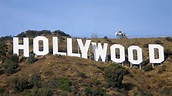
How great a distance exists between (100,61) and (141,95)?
45.5 ft

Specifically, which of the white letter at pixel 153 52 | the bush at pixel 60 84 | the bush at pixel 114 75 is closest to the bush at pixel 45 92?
the bush at pixel 60 84

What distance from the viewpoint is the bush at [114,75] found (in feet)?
201

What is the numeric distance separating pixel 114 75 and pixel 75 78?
5197 millimetres

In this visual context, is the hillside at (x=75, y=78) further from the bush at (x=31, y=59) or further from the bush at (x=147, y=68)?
the bush at (x=31, y=59)

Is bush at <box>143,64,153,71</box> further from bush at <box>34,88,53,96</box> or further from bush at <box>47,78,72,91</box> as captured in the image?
bush at <box>34,88,53,96</box>

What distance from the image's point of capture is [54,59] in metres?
67.9

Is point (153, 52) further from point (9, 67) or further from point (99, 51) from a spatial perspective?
point (9, 67)

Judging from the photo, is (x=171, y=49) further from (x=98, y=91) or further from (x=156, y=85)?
(x=98, y=91)

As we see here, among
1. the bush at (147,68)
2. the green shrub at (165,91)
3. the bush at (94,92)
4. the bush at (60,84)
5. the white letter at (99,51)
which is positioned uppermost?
the white letter at (99,51)

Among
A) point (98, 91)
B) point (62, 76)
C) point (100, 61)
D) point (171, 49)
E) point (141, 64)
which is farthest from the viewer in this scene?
point (171, 49)

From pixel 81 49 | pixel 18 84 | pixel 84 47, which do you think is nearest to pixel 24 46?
pixel 81 49

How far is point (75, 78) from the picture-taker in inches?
2424

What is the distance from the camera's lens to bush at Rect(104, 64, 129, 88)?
6138 centimetres

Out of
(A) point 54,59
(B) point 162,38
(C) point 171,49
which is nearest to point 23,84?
(A) point 54,59
